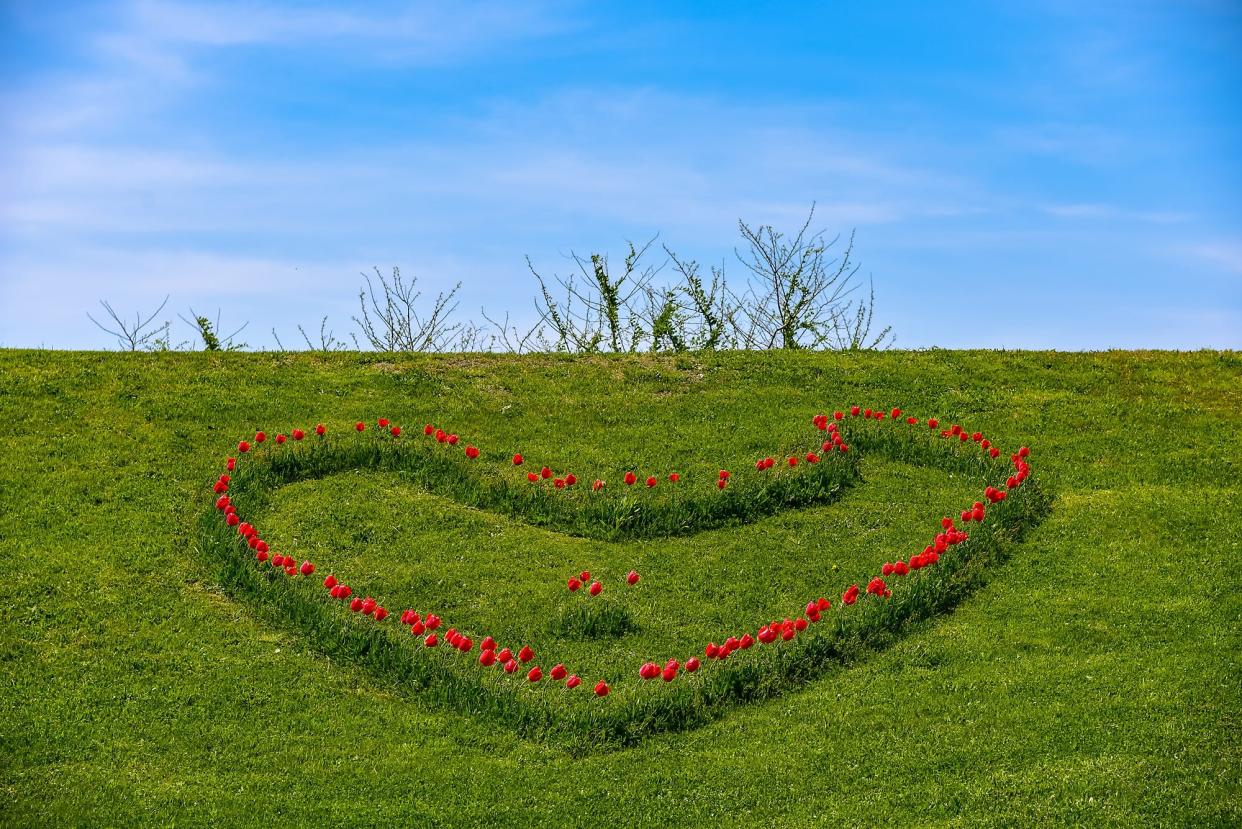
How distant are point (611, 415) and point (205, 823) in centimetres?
932

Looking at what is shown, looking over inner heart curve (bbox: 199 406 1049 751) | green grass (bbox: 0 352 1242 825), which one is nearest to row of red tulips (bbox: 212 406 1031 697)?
inner heart curve (bbox: 199 406 1049 751)

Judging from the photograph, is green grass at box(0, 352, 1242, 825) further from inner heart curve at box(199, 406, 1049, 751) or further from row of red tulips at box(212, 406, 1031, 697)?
row of red tulips at box(212, 406, 1031, 697)

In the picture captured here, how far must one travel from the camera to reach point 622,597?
42.8ft

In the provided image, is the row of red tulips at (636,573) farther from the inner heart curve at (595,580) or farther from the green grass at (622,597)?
the green grass at (622,597)

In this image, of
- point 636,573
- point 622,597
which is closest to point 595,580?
point 622,597

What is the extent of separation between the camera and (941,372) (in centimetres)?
1905

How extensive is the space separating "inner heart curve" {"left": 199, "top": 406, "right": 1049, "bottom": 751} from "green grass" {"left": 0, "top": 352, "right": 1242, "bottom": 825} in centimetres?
12

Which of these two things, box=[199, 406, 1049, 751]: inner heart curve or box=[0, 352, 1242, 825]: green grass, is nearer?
box=[0, 352, 1242, 825]: green grass

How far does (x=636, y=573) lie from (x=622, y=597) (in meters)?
0.32

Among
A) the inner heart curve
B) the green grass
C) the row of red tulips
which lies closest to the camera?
the green grass

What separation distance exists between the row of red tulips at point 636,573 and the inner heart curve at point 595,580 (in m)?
0.03

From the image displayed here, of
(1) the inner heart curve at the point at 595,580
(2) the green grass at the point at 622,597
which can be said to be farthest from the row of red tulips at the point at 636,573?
(2) the green grass at the point at 622,597

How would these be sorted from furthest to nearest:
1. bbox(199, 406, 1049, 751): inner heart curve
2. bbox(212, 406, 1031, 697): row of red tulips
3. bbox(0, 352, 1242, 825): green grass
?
bbox(212, 406, 1031, 697): row of red tulips
bbox(199, 406, 1049, 751): inner heart curve
bbox(0, 352, 1242, 825): green grass

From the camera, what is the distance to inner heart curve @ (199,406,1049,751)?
11008 mm
